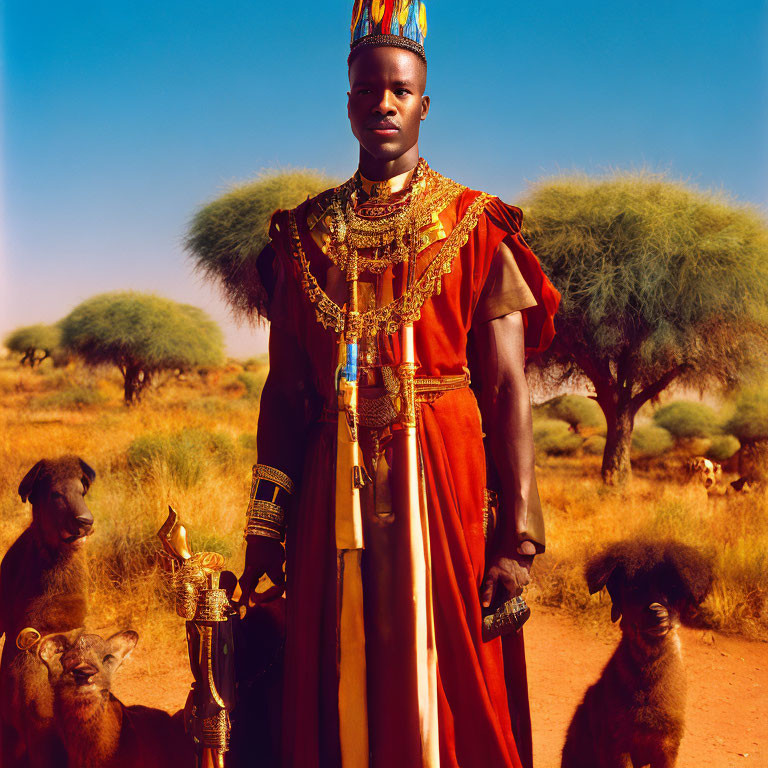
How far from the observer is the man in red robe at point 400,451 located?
2.05 metres

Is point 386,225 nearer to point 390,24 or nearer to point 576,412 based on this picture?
point 390,24

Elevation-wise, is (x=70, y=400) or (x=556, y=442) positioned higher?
(x=70, y=400)

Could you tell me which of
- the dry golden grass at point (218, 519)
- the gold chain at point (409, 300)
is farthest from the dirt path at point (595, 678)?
the gold chain at point (409, 300)

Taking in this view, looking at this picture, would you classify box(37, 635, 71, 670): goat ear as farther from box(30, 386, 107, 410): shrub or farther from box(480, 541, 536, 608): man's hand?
box(30, 386, 107, 410): shrub

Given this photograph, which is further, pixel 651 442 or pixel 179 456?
pixel 651 442

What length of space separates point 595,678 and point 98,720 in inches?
133

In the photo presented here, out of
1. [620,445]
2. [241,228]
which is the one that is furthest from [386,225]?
[241,228]

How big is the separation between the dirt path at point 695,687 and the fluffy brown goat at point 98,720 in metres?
1.96

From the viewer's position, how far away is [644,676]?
2.86 m

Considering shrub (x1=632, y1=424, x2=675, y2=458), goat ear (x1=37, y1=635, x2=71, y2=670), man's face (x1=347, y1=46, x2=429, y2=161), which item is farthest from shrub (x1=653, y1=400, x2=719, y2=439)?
man's face (x1=347, y1=46, x2=429, y2=161)

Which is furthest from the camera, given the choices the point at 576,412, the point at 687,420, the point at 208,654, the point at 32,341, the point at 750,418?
the point at 32,341

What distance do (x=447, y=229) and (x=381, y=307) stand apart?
30 centimetres

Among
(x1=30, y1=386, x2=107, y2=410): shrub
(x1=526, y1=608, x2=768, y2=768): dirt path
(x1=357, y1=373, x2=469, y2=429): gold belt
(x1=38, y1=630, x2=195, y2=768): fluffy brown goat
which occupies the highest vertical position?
(x1=30, y1=386, x2=107, y2=410): shrub

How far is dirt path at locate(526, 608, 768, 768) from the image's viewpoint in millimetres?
4031
